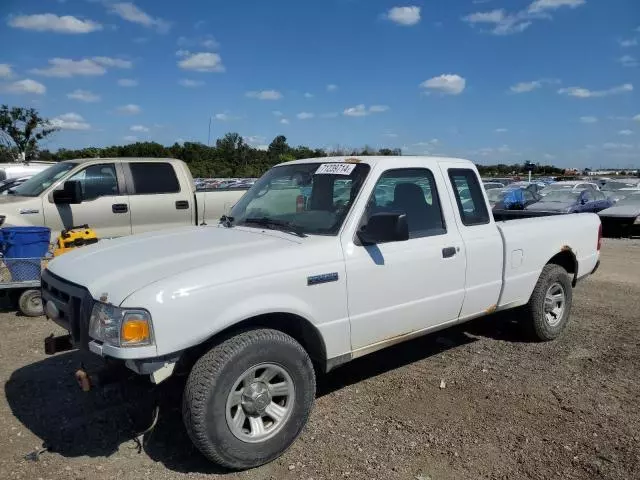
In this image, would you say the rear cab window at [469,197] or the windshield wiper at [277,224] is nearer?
the windshield wiper at [277,224]

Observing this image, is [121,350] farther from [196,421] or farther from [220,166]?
[220,166]

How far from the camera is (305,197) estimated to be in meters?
4.30

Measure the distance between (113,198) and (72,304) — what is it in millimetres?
5242

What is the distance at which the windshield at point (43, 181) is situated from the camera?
772 cm

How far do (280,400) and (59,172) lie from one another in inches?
248

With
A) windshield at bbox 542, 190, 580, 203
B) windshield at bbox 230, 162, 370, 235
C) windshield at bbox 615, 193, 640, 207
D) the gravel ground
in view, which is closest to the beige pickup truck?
the gravel ground

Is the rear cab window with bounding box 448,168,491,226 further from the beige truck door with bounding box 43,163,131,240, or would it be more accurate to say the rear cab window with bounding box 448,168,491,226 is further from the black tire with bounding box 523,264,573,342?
the beige truck door with bounding box 43,163,131,240

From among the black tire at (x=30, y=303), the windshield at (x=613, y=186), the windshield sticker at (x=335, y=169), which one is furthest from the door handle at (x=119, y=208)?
the windshield at (x=613, y=186)

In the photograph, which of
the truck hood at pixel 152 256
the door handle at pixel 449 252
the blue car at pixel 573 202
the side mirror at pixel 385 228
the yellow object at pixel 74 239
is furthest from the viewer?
the blue car at pixel 573 202

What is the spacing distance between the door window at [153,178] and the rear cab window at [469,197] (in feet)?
17.6

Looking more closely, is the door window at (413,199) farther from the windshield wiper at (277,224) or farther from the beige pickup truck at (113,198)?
the beige pickup truck at (113,198)

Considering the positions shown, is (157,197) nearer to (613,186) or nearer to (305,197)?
(305,197)

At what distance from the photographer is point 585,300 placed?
748 cm

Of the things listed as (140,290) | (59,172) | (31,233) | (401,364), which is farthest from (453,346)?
(59,172)
